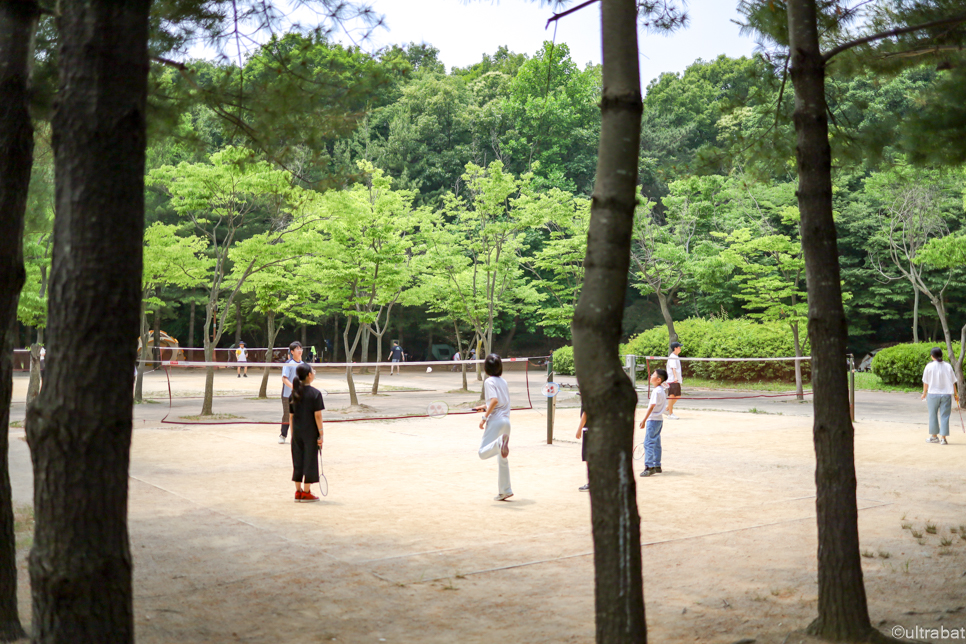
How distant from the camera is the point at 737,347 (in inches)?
1324

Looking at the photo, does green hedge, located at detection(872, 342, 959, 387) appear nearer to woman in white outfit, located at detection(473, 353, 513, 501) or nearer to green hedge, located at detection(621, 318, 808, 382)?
green hedge, located at detection(621, 318, 808, 382)

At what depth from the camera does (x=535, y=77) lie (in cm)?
5678

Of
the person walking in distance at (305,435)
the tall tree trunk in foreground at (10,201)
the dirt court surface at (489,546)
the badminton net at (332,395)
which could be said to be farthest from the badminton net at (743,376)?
the tall tree trunk in foreground at (10,201)

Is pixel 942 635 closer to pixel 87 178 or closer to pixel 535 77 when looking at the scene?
pixel 87 178

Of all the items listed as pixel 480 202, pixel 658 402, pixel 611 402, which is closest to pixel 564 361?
pixel 480 202

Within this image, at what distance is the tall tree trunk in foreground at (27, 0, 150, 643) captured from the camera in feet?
9.84

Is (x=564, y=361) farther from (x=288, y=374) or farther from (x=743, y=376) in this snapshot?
(x=288, y=374)

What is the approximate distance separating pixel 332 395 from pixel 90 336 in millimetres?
24769

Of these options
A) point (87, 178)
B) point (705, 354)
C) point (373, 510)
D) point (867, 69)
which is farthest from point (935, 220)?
point (87, 178)

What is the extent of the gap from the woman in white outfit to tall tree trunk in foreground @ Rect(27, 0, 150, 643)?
21.2 ft

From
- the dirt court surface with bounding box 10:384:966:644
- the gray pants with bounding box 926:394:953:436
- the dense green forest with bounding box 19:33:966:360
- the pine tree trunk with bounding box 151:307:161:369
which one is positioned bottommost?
the dirt court surface with bounding box 10:384:966:644

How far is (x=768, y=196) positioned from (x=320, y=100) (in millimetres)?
35934

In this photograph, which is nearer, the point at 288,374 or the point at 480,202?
the point at 288,374

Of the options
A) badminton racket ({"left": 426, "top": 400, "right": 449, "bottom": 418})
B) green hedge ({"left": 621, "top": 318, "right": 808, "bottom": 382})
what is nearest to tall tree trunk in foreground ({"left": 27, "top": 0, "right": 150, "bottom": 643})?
badminton racket ({"left": 426, "top": 400, "right": 449, "bottom": 418})
